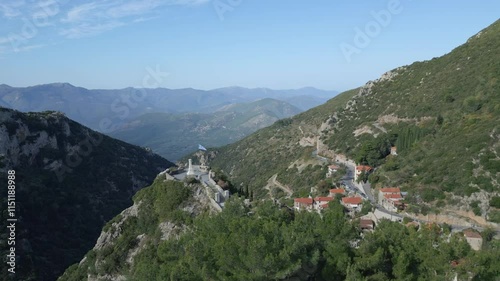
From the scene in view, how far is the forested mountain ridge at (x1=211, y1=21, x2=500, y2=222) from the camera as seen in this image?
3856 cm

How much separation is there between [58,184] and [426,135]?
59.4m

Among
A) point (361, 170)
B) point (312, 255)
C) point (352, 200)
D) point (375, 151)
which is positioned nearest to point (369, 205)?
point (352, 200)

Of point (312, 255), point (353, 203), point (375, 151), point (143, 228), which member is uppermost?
point (312, 255)

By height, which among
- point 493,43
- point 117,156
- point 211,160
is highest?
point 493,43

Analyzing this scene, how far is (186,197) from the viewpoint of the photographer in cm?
3791

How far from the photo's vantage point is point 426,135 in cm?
5269

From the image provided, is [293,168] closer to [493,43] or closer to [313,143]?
[313,143]

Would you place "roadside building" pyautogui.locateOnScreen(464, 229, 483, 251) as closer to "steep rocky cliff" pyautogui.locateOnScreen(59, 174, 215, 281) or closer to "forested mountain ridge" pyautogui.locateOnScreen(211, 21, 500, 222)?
"forested mountain ridge" pyautogui.locateOnScreen(211, 21, 500, 222)

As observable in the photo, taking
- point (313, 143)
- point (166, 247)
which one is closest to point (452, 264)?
point (166, 247)

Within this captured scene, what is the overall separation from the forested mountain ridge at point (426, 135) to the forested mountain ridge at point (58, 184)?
86.2 feet

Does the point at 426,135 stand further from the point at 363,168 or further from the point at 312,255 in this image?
the point at 312,255

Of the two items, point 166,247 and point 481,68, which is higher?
point 481,68

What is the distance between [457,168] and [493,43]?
35.1 metres

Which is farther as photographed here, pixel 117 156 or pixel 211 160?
pixel 211 160
